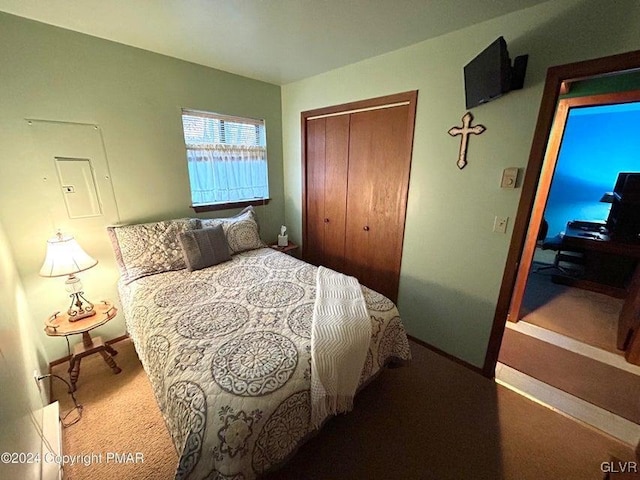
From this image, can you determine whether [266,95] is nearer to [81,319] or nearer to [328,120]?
[328,120]

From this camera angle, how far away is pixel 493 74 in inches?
53.7

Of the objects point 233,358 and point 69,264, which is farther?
point 69,264

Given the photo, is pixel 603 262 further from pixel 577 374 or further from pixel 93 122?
pixel 93 122

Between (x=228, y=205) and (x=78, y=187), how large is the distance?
118 cm

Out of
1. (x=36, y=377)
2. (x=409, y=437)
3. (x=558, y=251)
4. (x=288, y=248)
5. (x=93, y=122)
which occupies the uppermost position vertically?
(x=93, y=122)

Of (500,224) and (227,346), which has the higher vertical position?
(500,224)

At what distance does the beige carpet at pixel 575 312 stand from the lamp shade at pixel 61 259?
3.90 meters

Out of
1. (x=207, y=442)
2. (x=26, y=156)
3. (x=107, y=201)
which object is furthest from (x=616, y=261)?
(x=26, y=156)

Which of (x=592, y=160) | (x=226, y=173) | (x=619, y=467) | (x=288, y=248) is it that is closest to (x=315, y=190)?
(x=288, y=248)

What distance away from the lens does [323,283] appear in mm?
1785

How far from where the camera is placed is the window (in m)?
2.43

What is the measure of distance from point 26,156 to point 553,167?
13.2 ft

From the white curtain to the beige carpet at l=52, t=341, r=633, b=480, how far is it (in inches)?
66.5

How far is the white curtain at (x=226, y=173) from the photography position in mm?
2484
